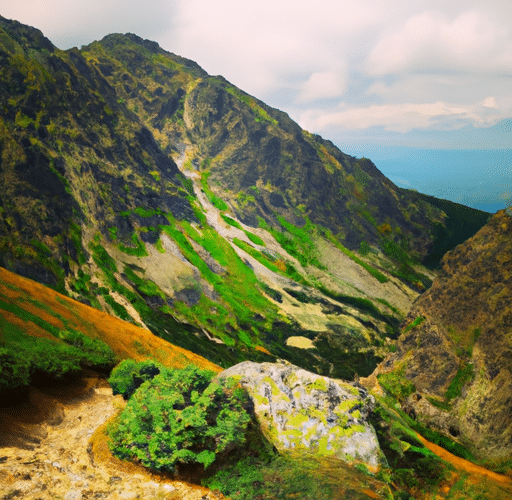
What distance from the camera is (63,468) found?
17016mm

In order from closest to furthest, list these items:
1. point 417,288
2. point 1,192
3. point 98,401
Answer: point 98,401, point 1,192, point 417,288

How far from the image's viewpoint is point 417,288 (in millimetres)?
133000

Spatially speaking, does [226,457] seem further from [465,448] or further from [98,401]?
[465,448]

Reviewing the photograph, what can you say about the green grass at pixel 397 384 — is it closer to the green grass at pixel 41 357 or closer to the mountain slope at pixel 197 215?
the mountain slope at pixel 197 215

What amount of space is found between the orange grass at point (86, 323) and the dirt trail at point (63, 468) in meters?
15.1

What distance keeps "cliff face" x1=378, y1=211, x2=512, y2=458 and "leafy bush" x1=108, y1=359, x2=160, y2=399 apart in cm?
4387

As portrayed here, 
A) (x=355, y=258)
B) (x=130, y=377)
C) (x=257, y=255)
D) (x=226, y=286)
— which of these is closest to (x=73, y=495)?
(x=130, y=377)

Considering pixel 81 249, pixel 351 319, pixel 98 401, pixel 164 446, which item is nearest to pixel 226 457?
pixel 164 446

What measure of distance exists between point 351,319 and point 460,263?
104 ft

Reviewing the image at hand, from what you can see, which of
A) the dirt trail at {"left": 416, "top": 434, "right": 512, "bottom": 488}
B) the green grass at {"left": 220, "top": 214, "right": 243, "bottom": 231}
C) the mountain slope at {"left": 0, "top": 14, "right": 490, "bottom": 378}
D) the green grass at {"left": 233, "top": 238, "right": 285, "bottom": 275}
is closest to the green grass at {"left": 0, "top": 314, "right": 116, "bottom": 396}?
the mountain slope at {"left": 0, "top": 14, "right": 490, "bottom": 378}

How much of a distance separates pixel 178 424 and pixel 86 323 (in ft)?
93.9

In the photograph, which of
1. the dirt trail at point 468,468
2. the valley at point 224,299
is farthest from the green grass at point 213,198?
the dirt trail at point 468,468

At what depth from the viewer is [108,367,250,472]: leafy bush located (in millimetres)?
17812

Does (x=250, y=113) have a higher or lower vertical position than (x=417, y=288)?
higher
